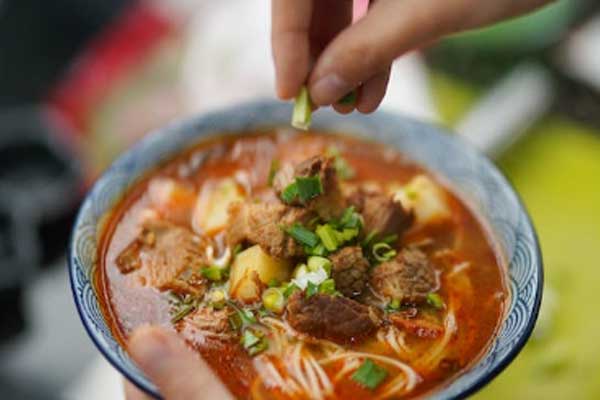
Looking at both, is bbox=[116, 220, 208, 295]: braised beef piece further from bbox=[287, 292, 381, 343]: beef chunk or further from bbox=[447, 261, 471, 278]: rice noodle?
bbox=[447, 261, 471, 278]: rice noodle

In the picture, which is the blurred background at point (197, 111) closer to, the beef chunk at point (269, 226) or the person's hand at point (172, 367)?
the beef chunk at point (269, 226)

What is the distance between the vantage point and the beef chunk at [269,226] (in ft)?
7.88

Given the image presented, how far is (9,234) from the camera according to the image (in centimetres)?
484

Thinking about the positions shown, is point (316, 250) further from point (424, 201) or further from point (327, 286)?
point (424, 201)

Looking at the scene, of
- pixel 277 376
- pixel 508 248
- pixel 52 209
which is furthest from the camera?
pixel 52 209

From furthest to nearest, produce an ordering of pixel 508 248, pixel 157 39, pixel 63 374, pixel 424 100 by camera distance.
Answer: pixel 157 39 < pixel 424 100 < pixel 63 374 < pixel 508 248

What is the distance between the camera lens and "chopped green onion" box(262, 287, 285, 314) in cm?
238

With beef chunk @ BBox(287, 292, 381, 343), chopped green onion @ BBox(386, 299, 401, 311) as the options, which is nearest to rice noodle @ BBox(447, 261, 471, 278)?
chopped green onion @ BBox(386, 299, 401, 311)

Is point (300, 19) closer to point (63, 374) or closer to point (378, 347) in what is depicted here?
point (378, 347)

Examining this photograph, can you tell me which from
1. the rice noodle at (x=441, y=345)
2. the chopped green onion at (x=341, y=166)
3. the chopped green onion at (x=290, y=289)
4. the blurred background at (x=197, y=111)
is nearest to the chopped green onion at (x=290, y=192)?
the chopped green onion at (x=290, y=289)

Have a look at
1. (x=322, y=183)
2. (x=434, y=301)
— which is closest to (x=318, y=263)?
(x=322, y=183)

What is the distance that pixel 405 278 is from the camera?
7.92 ft

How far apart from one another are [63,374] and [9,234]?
0.92 meters

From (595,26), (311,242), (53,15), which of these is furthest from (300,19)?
(53,15)
